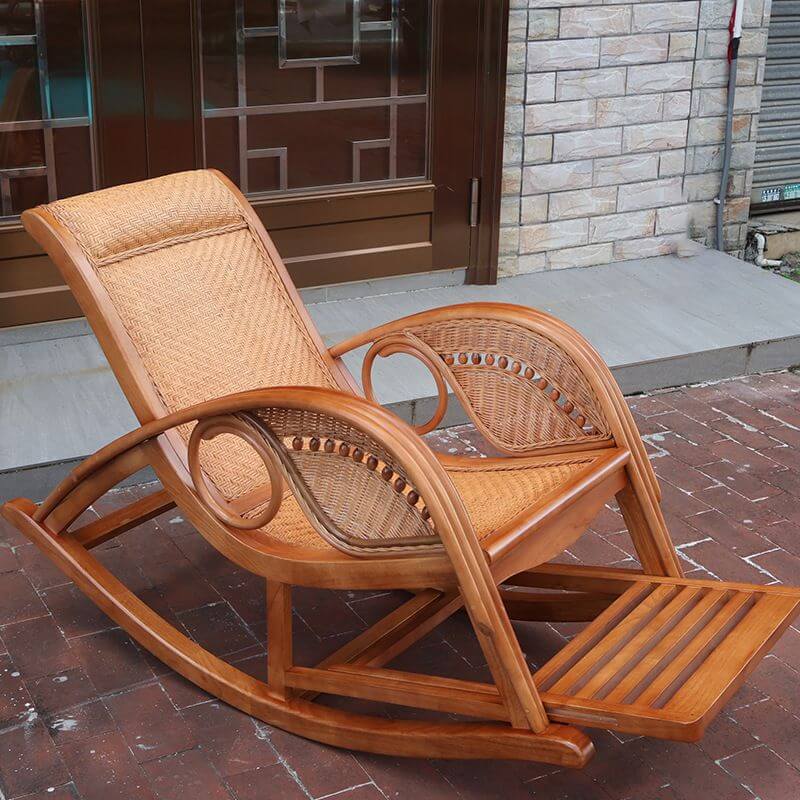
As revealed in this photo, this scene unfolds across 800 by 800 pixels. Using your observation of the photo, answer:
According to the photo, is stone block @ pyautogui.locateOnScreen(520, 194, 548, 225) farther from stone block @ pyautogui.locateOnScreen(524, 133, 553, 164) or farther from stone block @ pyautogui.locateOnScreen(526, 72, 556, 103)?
stone block @ pyautogui.locateOnScreen(526, 72, 556, 103)

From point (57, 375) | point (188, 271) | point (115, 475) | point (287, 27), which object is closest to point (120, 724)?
point (115, 475)

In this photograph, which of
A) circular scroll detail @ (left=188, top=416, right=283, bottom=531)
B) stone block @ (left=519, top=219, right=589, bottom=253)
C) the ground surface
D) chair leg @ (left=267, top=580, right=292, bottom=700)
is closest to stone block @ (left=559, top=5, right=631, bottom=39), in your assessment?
stone block @ (left=519, top=219, right=589, bottom=253)

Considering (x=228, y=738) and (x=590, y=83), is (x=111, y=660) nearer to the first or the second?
(x=228, y=738)

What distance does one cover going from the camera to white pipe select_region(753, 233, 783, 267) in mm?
5324

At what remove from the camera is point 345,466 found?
227 cm

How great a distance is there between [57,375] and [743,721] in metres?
2.28

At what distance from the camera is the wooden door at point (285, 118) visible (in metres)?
3.90

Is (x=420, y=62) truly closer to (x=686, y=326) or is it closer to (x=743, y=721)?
(x=686, y=326)

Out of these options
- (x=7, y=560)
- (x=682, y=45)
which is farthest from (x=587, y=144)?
(x=7, y=560)

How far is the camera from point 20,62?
3816 mm

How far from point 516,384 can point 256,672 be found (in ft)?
2.72

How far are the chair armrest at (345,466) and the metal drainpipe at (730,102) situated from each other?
315 cm

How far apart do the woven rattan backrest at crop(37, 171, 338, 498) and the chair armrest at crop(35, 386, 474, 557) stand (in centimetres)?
33

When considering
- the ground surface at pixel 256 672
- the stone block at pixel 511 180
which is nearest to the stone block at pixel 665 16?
the stone block at pixel 511 180
